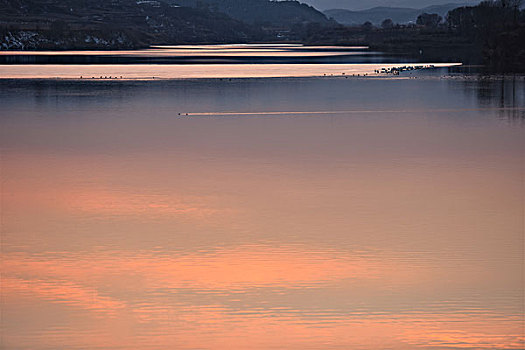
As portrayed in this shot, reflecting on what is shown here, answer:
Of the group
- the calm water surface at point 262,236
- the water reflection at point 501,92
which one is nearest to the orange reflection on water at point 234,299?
the calm water surface at point 262,236

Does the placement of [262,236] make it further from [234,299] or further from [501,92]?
[501,92]

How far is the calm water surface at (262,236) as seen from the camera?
25.8 feet

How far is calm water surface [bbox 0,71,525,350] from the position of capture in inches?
310

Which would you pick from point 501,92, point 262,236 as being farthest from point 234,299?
point 501,92

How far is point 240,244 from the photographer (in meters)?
10.6

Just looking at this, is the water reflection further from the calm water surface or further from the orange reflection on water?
the orange reflection on water

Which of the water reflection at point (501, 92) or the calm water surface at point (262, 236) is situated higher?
the water reflection at point (501, 92)

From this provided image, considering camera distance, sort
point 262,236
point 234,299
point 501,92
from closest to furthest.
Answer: point 234,299 < point 262,236 < point 501,92

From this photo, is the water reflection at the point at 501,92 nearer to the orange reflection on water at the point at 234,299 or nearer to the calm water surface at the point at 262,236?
the calm water surface at the point at 262,236

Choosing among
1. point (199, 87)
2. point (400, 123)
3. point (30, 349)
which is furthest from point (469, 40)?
point (30, 349)

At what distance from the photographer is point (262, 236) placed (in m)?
11.0

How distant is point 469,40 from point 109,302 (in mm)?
118886

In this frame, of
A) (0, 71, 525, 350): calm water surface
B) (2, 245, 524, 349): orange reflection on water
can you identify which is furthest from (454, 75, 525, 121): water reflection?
(2, 245, 524, 349): orange reflection on water

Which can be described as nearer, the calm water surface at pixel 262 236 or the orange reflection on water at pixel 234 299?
the orange reflection on water at pixel 234 299
